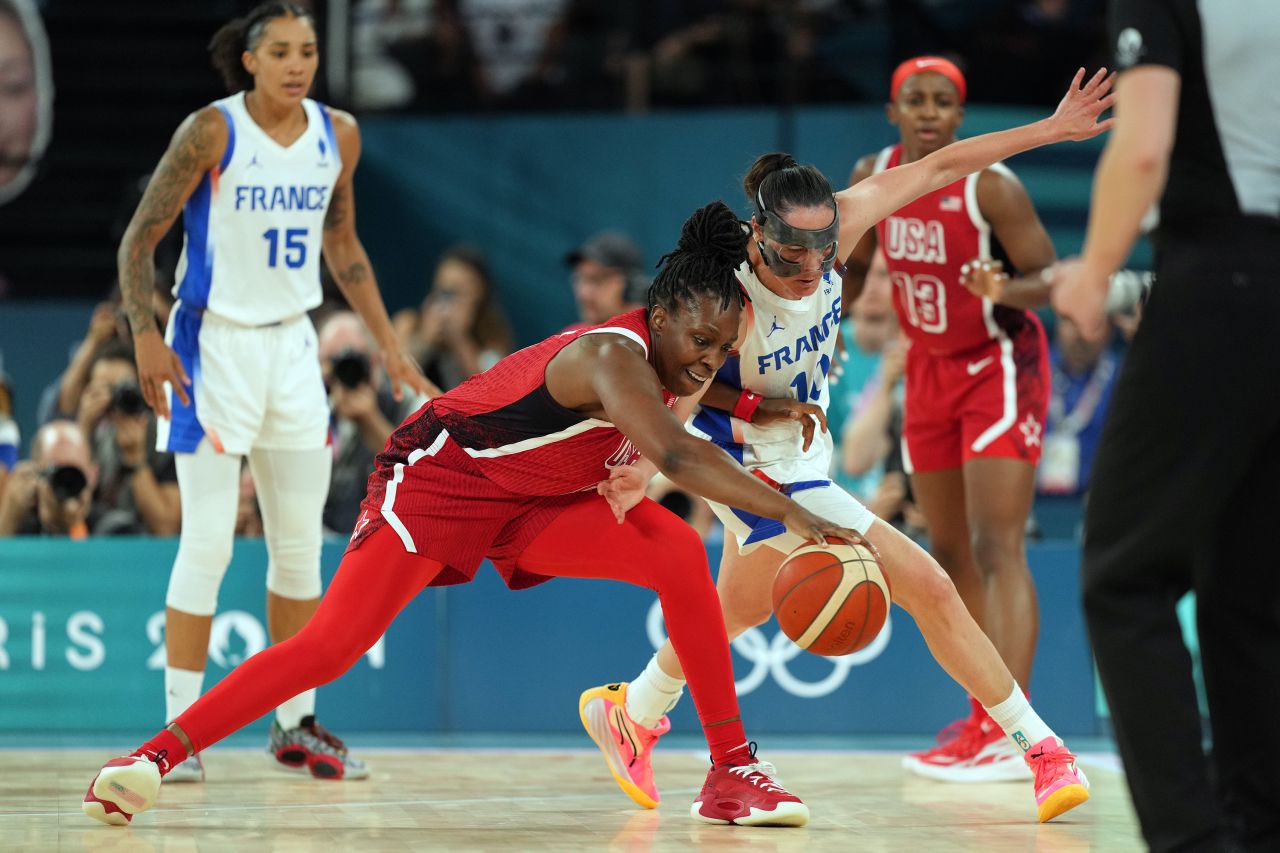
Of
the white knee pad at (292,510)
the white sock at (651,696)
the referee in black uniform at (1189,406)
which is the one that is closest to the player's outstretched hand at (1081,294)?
the referee in black uniform at (1189,406)

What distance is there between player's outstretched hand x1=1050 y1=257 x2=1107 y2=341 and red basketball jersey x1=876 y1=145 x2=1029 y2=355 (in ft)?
9.05

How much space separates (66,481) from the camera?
7508 millimetres

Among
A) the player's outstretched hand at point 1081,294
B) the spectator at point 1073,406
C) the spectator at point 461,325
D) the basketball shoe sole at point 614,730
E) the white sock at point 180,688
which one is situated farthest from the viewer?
the spectator at point 1073,406

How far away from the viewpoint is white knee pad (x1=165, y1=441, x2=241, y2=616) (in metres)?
5.79

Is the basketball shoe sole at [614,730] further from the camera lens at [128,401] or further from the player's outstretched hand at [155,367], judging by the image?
the camera lens at [128,401]

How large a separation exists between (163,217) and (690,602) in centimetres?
231

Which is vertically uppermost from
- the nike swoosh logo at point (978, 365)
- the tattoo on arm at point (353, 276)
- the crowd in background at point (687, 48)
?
the crowd in background at point (687, 48)

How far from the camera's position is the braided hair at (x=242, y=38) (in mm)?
5867

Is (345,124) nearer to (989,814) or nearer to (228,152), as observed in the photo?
(228,152)

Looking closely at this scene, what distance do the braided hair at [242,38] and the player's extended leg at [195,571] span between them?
1.30 m

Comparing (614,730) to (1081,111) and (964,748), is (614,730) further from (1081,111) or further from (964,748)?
(1081,111)

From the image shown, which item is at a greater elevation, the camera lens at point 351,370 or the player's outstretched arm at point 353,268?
the player's outstretched arm at point 353,268

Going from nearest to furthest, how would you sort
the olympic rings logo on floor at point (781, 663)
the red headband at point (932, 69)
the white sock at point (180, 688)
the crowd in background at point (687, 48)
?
the white sock at point (180, 688)
the red headband at point (932, 69)
the olympic rings logo on floor at point (781, 663)
the crowd in background at point (687, 48)

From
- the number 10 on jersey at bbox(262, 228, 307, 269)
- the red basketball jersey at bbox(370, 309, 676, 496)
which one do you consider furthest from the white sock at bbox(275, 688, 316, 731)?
the number 10 on jersey at bbox(262, 228, 307, 269)
